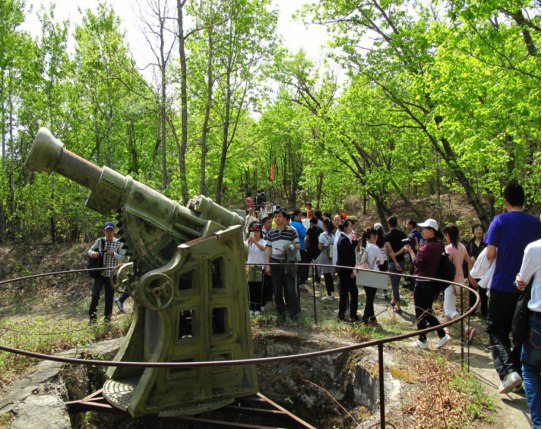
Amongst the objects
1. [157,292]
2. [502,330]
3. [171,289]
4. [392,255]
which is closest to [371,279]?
[392,255]

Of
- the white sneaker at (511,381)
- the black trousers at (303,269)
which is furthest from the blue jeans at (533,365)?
the black trousers at (303,269)

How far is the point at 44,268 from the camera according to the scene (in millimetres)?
14531

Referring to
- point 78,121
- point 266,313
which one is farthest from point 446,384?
point 78,121

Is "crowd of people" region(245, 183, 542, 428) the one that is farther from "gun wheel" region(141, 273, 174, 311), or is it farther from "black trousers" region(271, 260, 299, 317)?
"gun wheel" region(141, 273, 174, 311)

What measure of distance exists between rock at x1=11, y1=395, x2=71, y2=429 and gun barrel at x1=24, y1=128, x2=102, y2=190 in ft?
7.99

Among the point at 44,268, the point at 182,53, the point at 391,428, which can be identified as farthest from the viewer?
the point at 44,268

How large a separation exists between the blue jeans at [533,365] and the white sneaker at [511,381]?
2.32 feet

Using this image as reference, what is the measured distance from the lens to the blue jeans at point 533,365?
9.89 feet

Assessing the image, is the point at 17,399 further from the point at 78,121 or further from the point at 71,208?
the point at 78,121

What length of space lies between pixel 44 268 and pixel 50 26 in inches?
370

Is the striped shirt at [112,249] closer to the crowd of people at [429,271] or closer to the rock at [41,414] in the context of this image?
the crowd of people at [429,271]

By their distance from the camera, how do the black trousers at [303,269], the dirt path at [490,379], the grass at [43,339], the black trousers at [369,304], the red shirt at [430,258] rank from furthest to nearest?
the black trousers at [303,269], the black trousers at [369,304], the red shirt at [430,258], the grass at [43,339], the dirt path at [490,379]

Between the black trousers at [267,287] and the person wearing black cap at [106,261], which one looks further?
the black trousers at [267,287]

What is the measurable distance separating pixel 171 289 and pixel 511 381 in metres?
3.39
